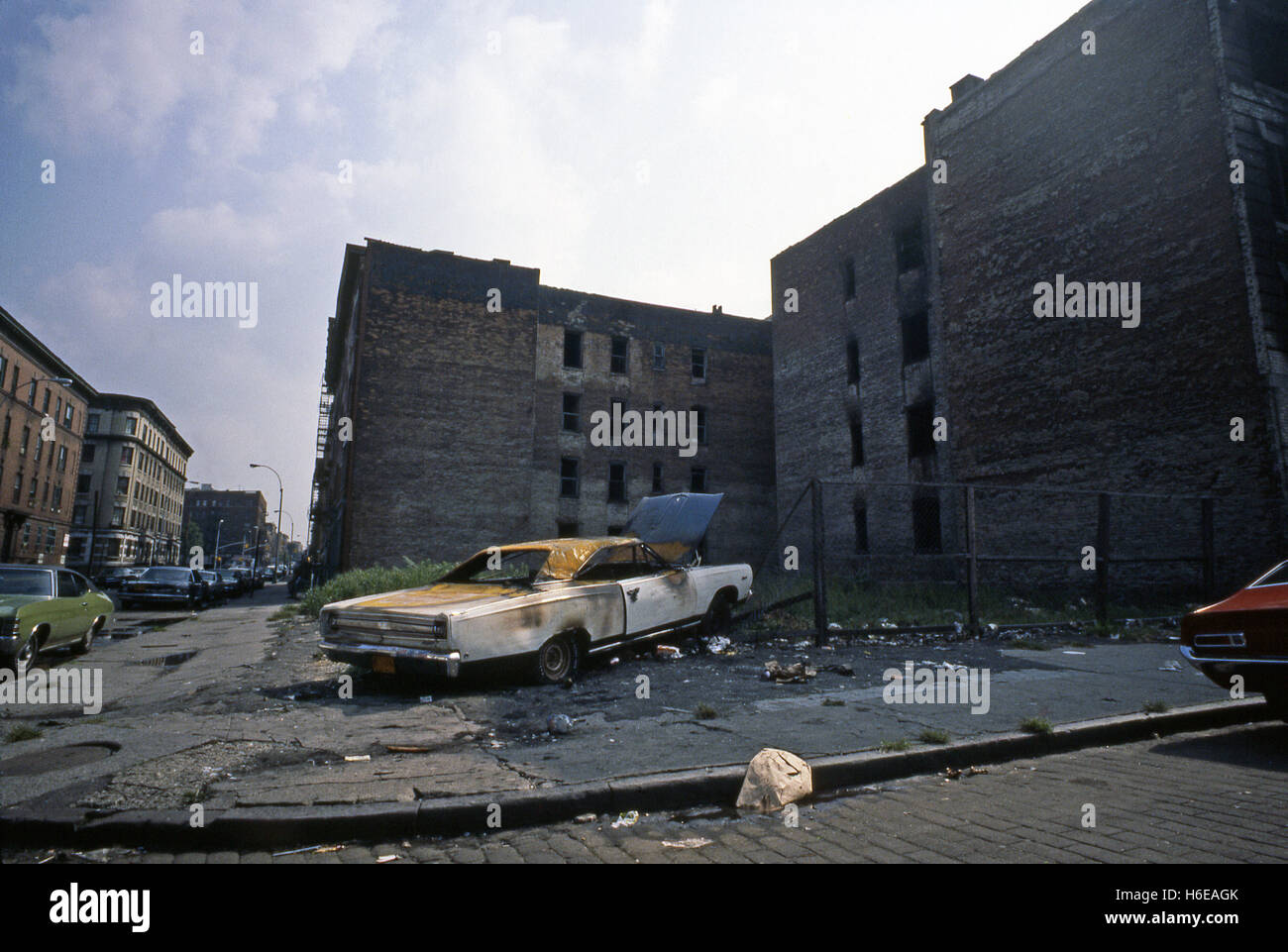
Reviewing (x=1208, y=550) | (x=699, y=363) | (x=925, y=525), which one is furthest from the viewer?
(x=699, y=363)

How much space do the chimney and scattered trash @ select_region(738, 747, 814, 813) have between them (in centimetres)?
2258

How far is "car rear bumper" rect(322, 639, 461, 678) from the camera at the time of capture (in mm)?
6152

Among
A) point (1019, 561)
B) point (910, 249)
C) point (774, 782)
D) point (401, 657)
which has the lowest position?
point (774, 782)

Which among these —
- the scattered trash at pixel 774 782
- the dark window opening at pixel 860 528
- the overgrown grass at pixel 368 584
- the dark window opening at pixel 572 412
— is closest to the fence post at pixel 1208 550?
the scattered trash at pixel 774 782

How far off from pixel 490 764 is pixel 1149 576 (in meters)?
16.1

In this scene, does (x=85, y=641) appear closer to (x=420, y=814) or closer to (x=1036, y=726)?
(x=420, y=814)

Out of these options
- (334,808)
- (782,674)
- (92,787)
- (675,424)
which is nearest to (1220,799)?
(782,674)

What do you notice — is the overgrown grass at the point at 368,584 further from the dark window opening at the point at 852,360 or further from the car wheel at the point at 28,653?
the dark window opening at the point at 852,360

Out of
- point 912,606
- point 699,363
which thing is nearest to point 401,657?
point 912,606

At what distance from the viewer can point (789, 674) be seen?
7.29m

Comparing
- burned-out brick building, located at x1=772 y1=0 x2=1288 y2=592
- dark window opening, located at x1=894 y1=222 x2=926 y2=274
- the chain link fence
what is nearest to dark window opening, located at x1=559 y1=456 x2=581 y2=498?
burned-out brick building, located at x1=772 y1=0 x2=1288 y2=592

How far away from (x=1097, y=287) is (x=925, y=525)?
8600 mm

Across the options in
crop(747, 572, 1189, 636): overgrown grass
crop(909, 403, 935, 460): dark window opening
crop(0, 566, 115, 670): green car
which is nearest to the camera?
crop(0, 566, 115, 670): green car

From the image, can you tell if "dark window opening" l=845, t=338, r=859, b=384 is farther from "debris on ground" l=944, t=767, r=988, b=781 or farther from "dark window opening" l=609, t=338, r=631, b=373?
"debris on ground" l=944, t=767, r=988, b=781
